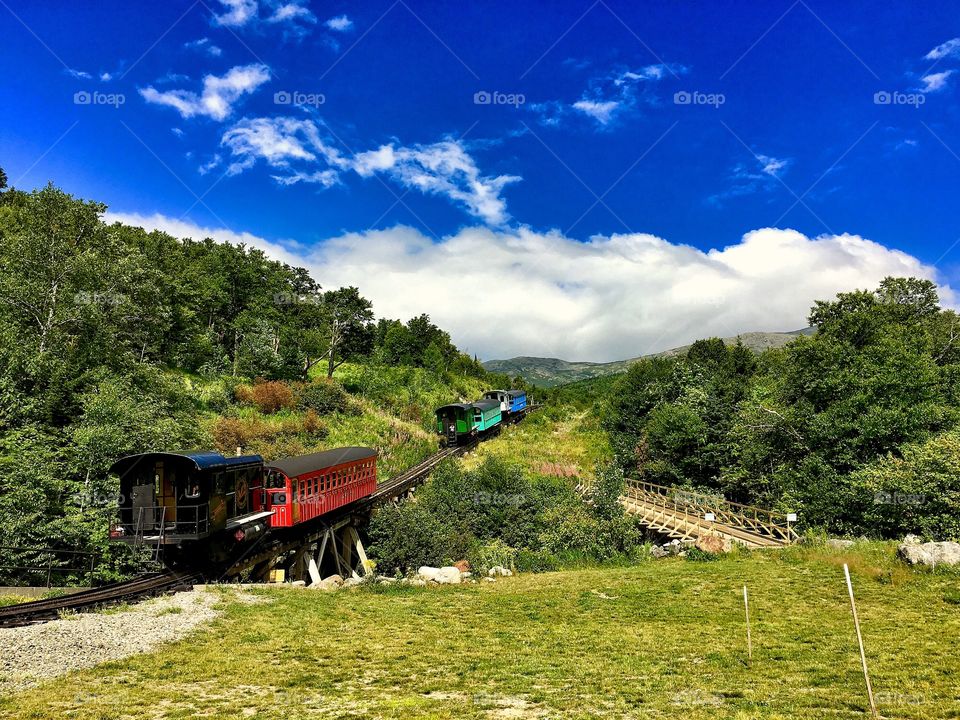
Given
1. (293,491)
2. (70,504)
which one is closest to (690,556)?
(293,491)

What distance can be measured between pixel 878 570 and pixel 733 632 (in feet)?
26.6

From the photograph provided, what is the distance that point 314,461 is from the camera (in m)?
23.9

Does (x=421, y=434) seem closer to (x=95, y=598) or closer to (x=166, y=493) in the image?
(x=166, y=493)

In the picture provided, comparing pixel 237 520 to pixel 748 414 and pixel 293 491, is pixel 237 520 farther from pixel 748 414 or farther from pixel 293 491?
pixel 748 414

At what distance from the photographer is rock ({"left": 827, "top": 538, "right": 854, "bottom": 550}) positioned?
20.8m

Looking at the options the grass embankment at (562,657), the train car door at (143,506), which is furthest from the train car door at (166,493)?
the grass embankment at (562,657)

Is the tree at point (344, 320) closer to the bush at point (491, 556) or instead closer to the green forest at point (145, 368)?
the green forest at point (145, 368)

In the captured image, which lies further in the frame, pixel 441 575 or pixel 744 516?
pixel 744 516

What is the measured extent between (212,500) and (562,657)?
40.1 ft

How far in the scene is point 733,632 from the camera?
13.0 metres

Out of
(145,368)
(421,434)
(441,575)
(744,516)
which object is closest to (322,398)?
(421,434)

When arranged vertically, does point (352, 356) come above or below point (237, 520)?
above

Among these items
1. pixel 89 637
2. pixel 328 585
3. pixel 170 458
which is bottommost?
pixel 328 585

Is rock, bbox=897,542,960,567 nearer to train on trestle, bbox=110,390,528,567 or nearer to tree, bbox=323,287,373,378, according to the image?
train on trestle, bbox=110,390,528,567
